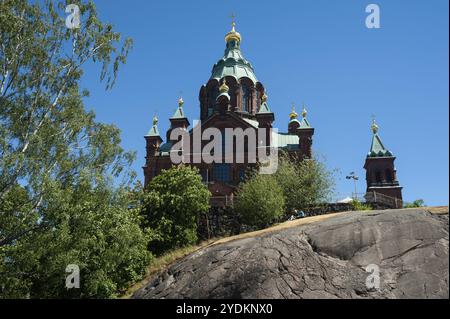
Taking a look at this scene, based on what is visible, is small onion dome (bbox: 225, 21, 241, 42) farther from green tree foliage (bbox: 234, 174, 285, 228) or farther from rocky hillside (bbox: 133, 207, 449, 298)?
rocky hillside (bbox: 133, 207, 449, 298)

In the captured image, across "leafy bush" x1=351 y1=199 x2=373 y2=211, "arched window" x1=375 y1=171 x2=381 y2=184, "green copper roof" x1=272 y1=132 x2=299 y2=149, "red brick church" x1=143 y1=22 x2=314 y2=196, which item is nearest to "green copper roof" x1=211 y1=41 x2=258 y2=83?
"red brick church" x1=143 y1=22 x2=314 y2=196

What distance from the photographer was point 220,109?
50.1 m

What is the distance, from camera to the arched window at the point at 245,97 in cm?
5681

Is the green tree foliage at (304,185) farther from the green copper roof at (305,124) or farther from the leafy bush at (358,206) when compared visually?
the green copper roof at (305,124)

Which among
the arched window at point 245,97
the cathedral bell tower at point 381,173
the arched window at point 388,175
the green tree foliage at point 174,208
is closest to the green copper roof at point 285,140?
the arched window at point 245,97

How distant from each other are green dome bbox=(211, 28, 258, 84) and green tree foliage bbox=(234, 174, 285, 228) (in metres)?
29.0

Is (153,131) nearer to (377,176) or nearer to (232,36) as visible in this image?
(232,36)

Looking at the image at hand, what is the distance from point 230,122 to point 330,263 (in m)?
31.8

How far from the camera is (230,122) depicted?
4850cm

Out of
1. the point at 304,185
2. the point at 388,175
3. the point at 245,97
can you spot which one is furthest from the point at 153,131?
the point at 388,175
